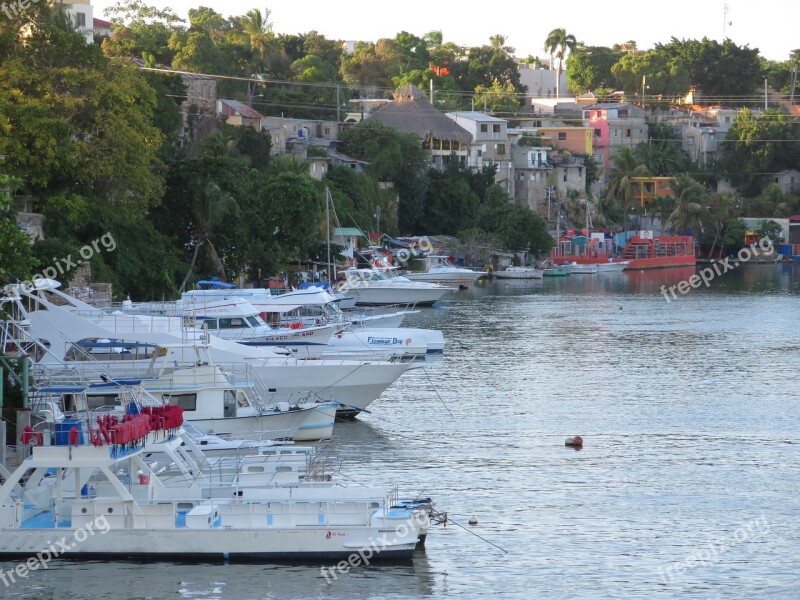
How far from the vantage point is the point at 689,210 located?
12562cm

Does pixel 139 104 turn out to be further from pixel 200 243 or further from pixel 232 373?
pixel 232 373

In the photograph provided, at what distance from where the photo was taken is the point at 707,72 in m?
163

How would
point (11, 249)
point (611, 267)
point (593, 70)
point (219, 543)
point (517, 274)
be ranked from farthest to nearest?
1. point (593, 70)
2. point (611, 267)
3. point (517, 274)
4. point (11, 249)
5. point (219, 543)

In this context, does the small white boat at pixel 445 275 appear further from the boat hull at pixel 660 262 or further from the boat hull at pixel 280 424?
the boat hull at pixel 280 424


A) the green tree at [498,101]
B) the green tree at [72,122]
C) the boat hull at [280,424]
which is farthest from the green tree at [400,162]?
the boat hull at [280,424]

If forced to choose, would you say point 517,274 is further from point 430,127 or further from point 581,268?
point 430,127

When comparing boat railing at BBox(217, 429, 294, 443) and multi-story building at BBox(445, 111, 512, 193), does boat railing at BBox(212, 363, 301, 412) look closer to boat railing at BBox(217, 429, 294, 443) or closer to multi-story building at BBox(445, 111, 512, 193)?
boat railing at BBox(217, 429, 294, 443)

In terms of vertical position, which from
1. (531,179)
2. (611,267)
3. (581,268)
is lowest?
(611,267)

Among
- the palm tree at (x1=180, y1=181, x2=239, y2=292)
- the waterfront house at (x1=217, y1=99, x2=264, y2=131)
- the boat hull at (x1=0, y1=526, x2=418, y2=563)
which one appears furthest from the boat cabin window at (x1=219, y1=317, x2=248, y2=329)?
the waterfront house at (x1=217, y1=99, x2=264, y2=131)

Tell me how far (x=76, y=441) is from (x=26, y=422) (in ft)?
19.9

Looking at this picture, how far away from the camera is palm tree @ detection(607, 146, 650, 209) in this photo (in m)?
134

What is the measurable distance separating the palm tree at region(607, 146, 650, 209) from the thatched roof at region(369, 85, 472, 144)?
1912cm

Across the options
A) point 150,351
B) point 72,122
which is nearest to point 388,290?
point 72,122

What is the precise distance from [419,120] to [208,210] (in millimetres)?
54896
